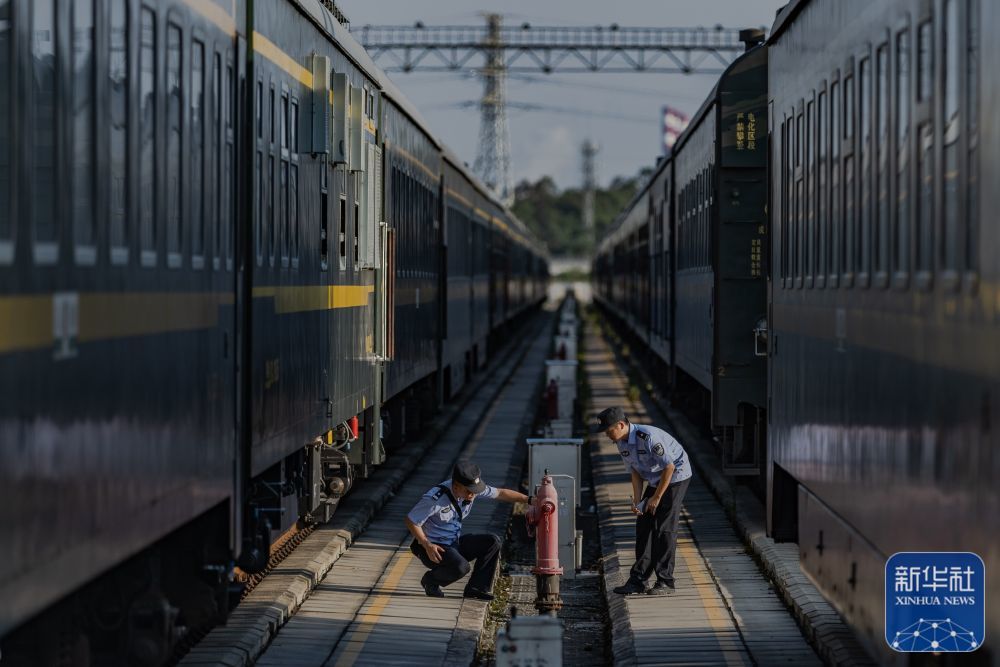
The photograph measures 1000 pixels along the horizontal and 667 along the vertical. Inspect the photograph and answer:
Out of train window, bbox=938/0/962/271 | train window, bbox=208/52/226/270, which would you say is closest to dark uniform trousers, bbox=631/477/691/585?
train window, bbox=208/52/226/270

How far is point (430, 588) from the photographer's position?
1193 centimetres

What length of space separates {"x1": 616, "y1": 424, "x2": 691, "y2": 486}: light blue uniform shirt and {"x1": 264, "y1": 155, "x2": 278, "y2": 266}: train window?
298 centimetres

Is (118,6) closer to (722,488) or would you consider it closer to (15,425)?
(15,425)

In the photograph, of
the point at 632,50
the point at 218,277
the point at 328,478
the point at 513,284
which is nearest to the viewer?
the point at 218,277

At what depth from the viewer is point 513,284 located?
49.9 metres

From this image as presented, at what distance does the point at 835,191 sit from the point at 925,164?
90.1 inches

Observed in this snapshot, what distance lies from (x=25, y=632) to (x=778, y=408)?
5.84 metres

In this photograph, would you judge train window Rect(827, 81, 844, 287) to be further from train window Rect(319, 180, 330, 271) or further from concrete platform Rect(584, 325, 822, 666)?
train window Rect(319, 180, 330, 271)

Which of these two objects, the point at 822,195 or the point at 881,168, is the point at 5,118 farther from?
the point at 822,195

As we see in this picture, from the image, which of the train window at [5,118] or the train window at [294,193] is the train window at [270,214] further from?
the train window at [5,118]

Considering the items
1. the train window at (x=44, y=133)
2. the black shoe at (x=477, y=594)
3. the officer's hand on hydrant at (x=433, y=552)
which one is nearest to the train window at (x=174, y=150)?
the train window at (x=44, y=133)

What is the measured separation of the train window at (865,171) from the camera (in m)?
7.61

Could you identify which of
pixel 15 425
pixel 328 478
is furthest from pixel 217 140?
pixel 328 478

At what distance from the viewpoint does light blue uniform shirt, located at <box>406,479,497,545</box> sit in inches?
452
